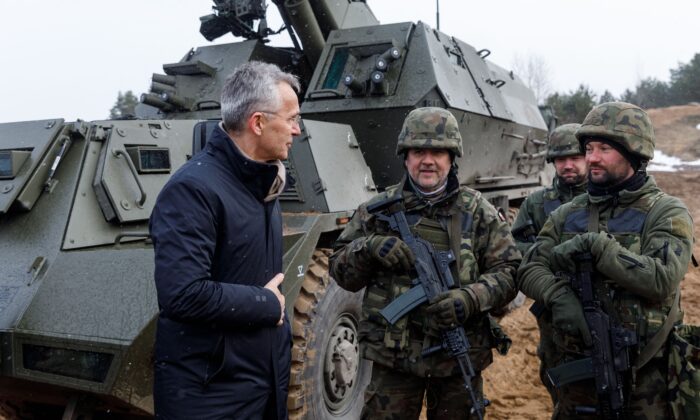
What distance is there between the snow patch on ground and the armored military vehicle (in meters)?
16.4

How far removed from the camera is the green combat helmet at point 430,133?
2900mm

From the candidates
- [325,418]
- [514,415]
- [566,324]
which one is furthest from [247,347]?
[514,415]

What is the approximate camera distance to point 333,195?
13.9 ft

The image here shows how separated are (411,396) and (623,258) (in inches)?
42.7

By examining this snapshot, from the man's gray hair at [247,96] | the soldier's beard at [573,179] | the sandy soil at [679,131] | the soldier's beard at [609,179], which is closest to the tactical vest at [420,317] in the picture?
the soldier's beard at [609,179]

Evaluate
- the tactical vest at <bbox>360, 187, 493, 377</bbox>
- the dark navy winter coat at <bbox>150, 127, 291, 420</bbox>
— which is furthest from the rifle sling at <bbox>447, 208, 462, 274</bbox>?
the dark navy winter coat at <bbox>150, 127, 291, 420</bbox>

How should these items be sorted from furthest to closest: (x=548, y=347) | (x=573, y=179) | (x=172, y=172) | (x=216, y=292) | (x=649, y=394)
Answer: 1. (x=573, y=179)
2. (x=172, y=172)
3. (x=548, y=347)
4. (x=649, y=394)
5. (x=216, y=292)

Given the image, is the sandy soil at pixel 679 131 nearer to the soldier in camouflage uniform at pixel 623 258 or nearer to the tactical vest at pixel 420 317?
the soldier in camouflage uniform at pixel 623 258

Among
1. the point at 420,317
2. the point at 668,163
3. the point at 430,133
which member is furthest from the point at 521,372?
the point at 668,163

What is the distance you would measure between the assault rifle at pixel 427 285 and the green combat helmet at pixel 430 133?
0.90ft

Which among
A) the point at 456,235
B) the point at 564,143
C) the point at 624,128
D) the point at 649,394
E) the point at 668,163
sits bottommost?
the point at 649,394

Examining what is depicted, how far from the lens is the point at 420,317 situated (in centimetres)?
278

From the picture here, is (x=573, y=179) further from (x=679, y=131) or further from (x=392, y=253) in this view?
(x=679, y=131)

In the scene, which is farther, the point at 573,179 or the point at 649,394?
the point at 573,179
